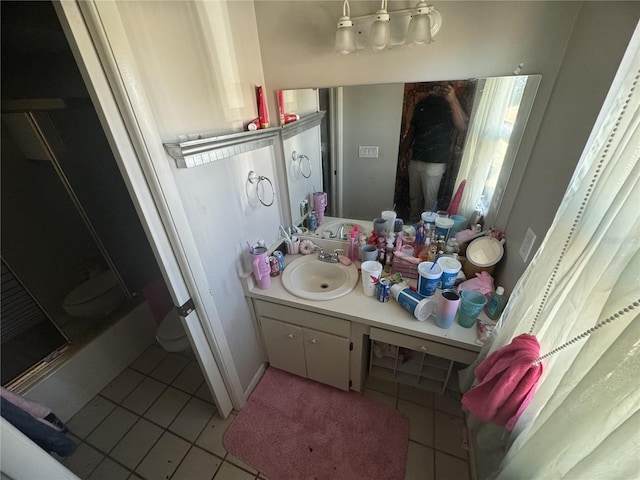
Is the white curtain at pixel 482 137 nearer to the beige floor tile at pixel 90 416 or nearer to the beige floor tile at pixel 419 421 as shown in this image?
the beige floor tile at pixel 419 421

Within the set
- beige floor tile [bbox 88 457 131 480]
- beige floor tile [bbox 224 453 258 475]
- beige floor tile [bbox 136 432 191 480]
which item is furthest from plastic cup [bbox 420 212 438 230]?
beige floor tile [bbox 88 457 131 480]

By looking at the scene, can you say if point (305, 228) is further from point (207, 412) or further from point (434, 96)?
point (207, 412)

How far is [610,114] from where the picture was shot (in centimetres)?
59

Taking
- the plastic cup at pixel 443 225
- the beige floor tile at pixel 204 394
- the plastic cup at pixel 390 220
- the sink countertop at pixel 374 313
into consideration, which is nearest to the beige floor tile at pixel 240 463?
the beige floor tile at pixel 204 394

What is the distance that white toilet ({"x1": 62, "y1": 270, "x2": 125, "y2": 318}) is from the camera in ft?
5.93

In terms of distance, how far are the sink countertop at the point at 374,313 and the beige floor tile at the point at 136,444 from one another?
1015mm

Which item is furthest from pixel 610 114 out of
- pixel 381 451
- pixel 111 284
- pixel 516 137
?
pixel 111 284

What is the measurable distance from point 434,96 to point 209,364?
1.67 meters

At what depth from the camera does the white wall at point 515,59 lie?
76 cm

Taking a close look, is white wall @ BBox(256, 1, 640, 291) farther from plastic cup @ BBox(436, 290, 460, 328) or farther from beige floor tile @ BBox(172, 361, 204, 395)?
beige floor tile @ BBox(172, 361, 204, 395)

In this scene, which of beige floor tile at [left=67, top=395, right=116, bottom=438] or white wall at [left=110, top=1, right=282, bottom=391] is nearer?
white wall at [left=110, top=1, right=282, bottom=391]

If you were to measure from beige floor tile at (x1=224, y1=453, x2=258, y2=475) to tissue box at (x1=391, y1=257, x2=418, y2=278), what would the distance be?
1265mm

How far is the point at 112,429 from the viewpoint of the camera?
1.49 meters

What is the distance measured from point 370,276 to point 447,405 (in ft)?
3.31
